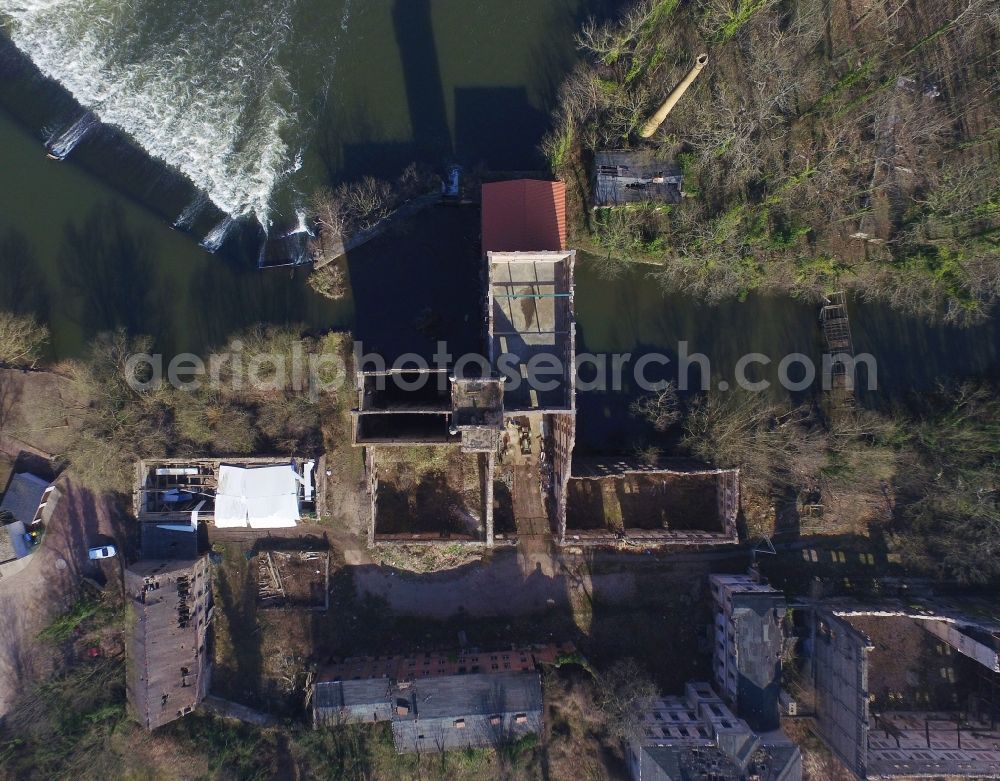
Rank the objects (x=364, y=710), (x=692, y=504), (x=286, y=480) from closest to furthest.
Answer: (x=364, y=710) → (x=286, y=480) → (x=692, y=504)

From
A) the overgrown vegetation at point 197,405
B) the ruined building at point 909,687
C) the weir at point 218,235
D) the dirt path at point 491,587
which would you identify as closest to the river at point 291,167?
the weir at point 218,235

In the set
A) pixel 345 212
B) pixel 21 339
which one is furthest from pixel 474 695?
pixel 21 339

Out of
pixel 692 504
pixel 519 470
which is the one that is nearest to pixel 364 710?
pixel 519 470

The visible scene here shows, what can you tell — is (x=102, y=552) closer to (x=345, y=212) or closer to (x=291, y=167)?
(x=345, y=212)

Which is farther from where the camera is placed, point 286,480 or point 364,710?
point 286,480

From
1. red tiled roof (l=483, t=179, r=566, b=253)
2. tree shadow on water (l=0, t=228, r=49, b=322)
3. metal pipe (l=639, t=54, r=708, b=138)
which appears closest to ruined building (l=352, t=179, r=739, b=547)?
red tiled roof (l=483, t=179, r=566, b=253)

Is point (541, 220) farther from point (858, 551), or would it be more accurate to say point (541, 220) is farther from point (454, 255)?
point (858, 551)

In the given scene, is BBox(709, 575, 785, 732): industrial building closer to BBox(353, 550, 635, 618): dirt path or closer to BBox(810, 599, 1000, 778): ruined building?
BBox(810, 599, 1000, 778): ruined building
